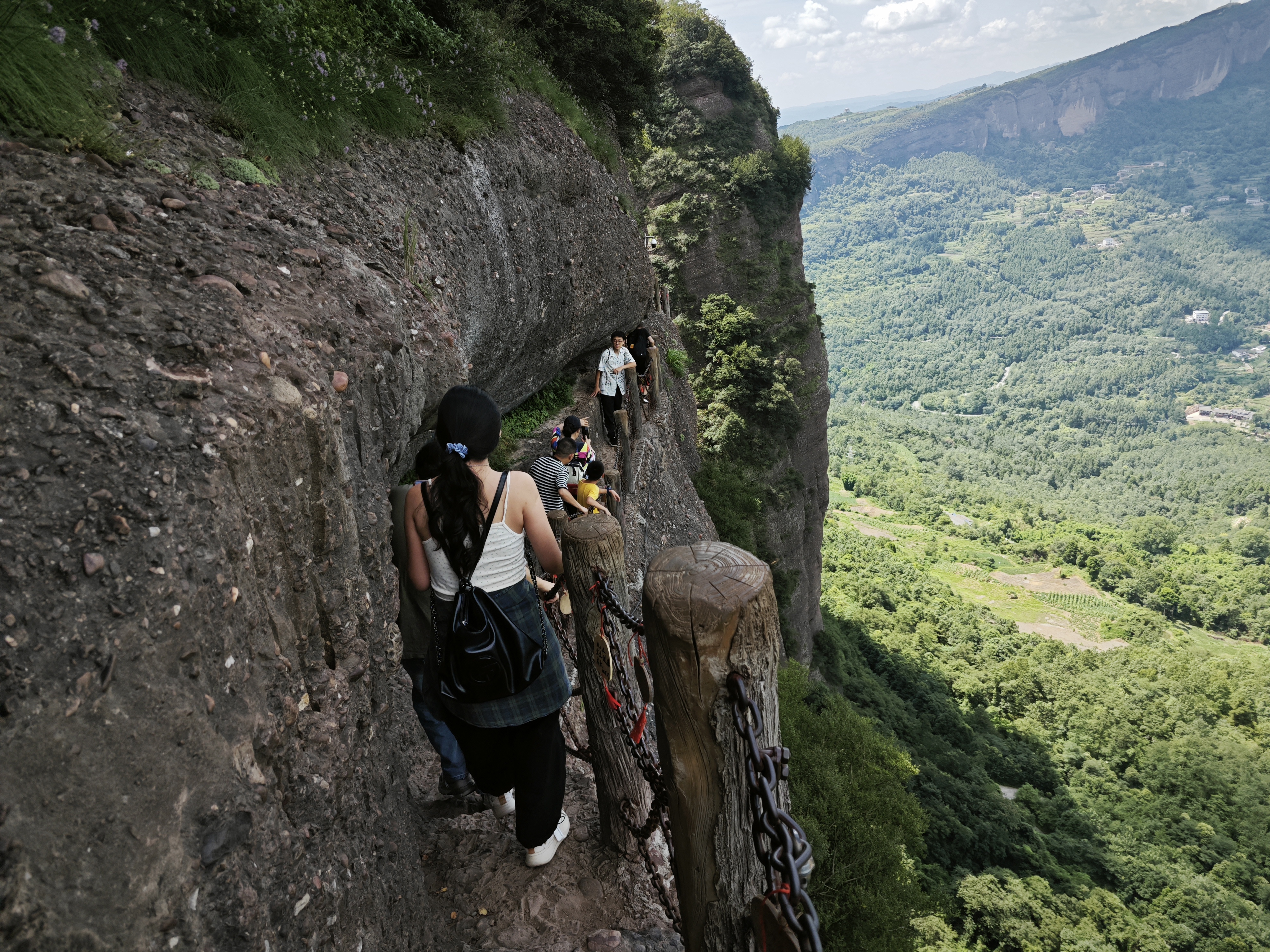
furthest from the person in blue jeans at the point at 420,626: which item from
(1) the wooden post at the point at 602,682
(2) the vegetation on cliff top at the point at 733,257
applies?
(2) the vegetation on cliff top at the point at 733,257

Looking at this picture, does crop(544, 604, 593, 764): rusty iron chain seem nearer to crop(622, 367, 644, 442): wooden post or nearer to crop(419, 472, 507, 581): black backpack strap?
crop(419, 472, 507, 581): black backpack strap

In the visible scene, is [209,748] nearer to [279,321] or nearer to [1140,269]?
[279,321]

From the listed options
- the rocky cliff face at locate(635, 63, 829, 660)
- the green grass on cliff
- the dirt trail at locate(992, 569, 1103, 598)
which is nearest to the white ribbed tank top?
the green grass on cliff

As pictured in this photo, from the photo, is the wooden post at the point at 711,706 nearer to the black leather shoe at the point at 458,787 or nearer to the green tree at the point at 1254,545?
the black leather shoe at the point at 458,787

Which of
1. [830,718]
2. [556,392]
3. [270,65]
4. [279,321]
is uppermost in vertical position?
[270,65]

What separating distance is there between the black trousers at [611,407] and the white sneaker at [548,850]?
6.60m

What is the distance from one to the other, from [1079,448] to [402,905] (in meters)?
144

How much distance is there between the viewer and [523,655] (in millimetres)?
2693

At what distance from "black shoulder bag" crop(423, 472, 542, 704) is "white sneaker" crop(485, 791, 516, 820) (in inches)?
47.2

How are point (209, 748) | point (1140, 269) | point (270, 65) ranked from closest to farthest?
point (209, 748) → point (270, 65) → point (1140, 269)

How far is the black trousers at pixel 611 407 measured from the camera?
9625 millimetres

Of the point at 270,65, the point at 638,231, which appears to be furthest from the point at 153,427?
the point at 638,231

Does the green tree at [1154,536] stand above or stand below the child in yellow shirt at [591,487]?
below

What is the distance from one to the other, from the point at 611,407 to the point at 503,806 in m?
6.68
